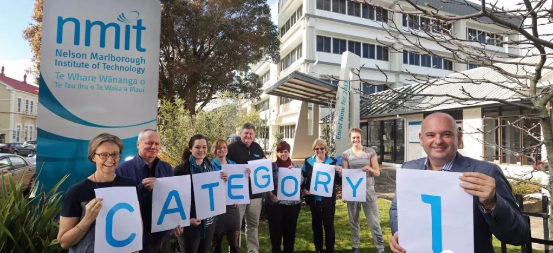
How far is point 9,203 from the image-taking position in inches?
129

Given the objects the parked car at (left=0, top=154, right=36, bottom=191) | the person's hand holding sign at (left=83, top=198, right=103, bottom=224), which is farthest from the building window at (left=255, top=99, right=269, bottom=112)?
the person's hand holding sign at (left=83, top=198, right=103, bottom=224)

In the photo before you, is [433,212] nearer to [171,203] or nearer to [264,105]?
[171,203]

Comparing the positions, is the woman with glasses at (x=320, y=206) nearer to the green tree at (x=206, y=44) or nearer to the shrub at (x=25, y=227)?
the shrub at (x=25, y=227)

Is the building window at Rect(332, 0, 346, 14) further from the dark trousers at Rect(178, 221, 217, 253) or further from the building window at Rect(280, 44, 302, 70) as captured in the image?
the dark trousers at Rect(178, 221, 217, 253)

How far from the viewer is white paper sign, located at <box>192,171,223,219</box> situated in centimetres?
369

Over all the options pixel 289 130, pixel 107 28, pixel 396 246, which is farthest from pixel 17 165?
pixel 289 130

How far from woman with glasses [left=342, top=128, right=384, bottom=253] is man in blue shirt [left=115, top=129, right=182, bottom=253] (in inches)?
115

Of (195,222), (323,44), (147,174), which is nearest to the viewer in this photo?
(147,174)

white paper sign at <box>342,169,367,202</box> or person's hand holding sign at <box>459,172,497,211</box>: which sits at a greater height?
person's hand holding sign at <box>459,172,497,211</box>

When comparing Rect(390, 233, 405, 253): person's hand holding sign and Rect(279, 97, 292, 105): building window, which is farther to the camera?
Rect(279, 97, 292, 105): building window

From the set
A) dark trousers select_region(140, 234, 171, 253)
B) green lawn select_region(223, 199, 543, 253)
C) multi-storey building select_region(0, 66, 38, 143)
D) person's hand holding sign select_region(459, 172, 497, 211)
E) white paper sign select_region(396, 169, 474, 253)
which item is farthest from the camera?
multi-storey building select_region(0, 66, 38, 143)

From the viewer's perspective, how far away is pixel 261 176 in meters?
4.78

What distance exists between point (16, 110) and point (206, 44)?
45.4m

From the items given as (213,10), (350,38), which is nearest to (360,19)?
(350,38)
